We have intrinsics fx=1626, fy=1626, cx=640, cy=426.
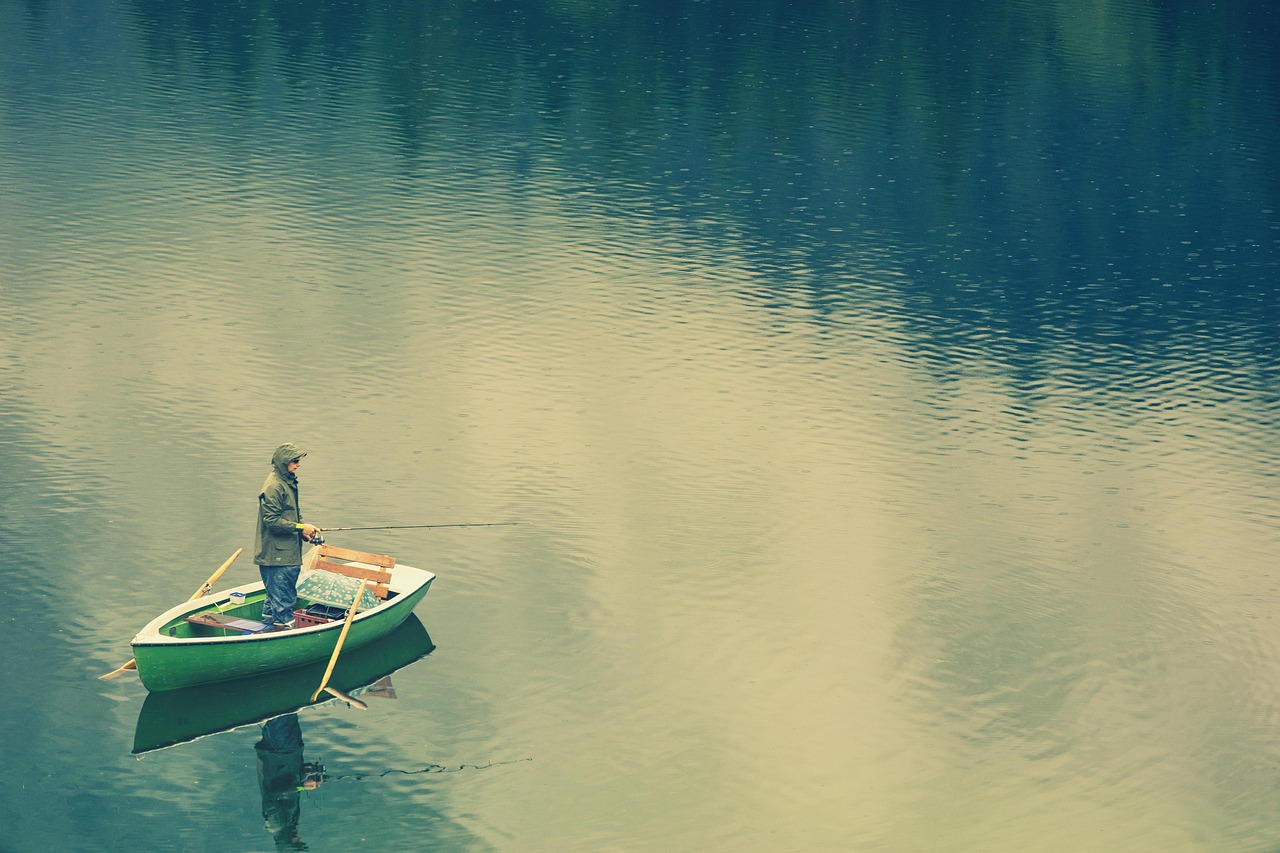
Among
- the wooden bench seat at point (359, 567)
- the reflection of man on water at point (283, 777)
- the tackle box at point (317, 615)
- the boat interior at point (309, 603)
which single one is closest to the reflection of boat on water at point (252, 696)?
the reflection of man on water at point (283, 777)

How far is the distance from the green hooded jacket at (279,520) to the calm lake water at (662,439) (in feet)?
7.81

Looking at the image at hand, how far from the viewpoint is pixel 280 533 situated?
1025 inches

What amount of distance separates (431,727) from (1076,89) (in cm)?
5901

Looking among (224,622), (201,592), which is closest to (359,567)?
(224,622)

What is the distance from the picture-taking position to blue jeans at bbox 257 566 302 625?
86.2 ft

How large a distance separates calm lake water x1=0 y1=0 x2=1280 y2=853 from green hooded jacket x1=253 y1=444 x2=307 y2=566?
7.81 ft

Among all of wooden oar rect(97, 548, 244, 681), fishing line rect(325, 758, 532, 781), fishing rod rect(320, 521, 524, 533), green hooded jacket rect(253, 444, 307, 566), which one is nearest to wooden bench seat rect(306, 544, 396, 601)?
green hooded jacket rect(253, 444, 307, 566)

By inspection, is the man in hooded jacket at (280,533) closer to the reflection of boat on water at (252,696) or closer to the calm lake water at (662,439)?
the reflection of boat on water at (252,696)

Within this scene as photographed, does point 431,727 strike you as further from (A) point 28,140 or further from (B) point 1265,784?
(A) point 28,140

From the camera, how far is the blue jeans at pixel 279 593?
26266mm

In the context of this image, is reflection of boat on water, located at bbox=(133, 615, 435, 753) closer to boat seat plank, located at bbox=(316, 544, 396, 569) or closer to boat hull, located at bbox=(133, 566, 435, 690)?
boat hull, located at bbox=(133, 566, 435, 690)

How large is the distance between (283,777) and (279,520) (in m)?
4.26

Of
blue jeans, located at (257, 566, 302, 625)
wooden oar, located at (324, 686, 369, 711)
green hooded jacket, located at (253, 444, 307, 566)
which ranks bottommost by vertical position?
wooden oar, located at (324, 686, 369, 711)

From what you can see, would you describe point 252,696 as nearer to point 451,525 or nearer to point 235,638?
point 235,638
